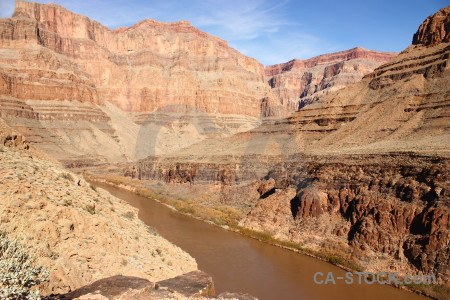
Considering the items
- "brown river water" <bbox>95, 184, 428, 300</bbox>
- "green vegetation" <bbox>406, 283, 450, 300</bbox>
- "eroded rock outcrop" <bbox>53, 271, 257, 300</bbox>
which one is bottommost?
"brown river water" <bbox>95, 184, 428, 300</bbox>

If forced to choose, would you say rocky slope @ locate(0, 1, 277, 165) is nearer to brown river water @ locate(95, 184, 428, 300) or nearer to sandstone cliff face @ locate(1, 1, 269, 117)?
sandstone cliff face @ locate(1, 1, 269, 117)

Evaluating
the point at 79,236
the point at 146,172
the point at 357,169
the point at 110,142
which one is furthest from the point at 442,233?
the point at 110,142

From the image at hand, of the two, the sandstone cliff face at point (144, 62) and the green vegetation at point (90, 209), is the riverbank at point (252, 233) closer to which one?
the green vegetation at point (90, 209)

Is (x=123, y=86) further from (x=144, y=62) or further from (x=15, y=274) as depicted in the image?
(x=15, y=274)

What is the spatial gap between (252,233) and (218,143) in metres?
38.9

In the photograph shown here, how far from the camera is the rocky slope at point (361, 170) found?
71.2ft

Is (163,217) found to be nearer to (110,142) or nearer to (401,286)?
(401,286)

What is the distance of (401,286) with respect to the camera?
63.4 ft

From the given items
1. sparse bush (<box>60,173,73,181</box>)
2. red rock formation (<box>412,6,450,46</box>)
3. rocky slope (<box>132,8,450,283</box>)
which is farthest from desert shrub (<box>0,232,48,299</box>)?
red rock formation (<box>412,6,450,46</box>)

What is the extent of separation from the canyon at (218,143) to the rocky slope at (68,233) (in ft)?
0.27

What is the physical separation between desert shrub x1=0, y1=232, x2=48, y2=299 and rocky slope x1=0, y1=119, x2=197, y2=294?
1.51m

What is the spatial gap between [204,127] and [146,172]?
5588 cm

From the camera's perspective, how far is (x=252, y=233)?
96.2ft

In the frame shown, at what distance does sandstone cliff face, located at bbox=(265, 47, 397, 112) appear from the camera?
152 metres
